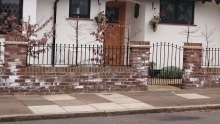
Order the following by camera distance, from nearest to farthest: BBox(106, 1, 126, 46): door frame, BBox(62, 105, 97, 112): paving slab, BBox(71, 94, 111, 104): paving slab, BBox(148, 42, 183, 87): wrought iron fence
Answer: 1. BBox(62, 105, 97, 112): paving slab
2. BBox(71, 94, 111, 104): paving slab
3. BBox(148, 42, 183, 87): wrought iron fence
4. BBox(106, 1, 126, 46): door frame

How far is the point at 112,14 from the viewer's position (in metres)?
16.7

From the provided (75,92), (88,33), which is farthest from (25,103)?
(88,33)

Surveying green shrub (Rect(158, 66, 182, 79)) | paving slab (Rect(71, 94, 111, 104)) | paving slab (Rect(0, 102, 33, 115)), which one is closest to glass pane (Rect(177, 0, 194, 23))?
green shrub (Rect(158, 66, 182, 79))

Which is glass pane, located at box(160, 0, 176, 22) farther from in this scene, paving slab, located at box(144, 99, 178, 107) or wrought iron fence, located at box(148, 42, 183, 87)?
paving slab, located at box(144, 99, 178, 107)

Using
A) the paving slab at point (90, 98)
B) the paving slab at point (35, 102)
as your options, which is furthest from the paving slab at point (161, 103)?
the paving slab at point (35, 102)

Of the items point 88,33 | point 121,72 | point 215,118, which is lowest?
point 215,118

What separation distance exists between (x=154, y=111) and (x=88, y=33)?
652 centimetres

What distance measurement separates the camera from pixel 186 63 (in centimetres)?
1231

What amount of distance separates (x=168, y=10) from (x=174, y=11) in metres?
0.24

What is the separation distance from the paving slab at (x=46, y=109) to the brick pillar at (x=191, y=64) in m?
4.56

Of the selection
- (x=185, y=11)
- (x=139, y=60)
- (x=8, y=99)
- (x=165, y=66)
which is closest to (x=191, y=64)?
(x=139, y=60)

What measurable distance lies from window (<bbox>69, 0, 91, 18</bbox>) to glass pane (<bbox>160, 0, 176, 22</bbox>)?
2950mm

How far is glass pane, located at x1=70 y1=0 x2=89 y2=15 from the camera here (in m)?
15.3

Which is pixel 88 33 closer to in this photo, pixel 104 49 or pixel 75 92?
pixel 104 49
